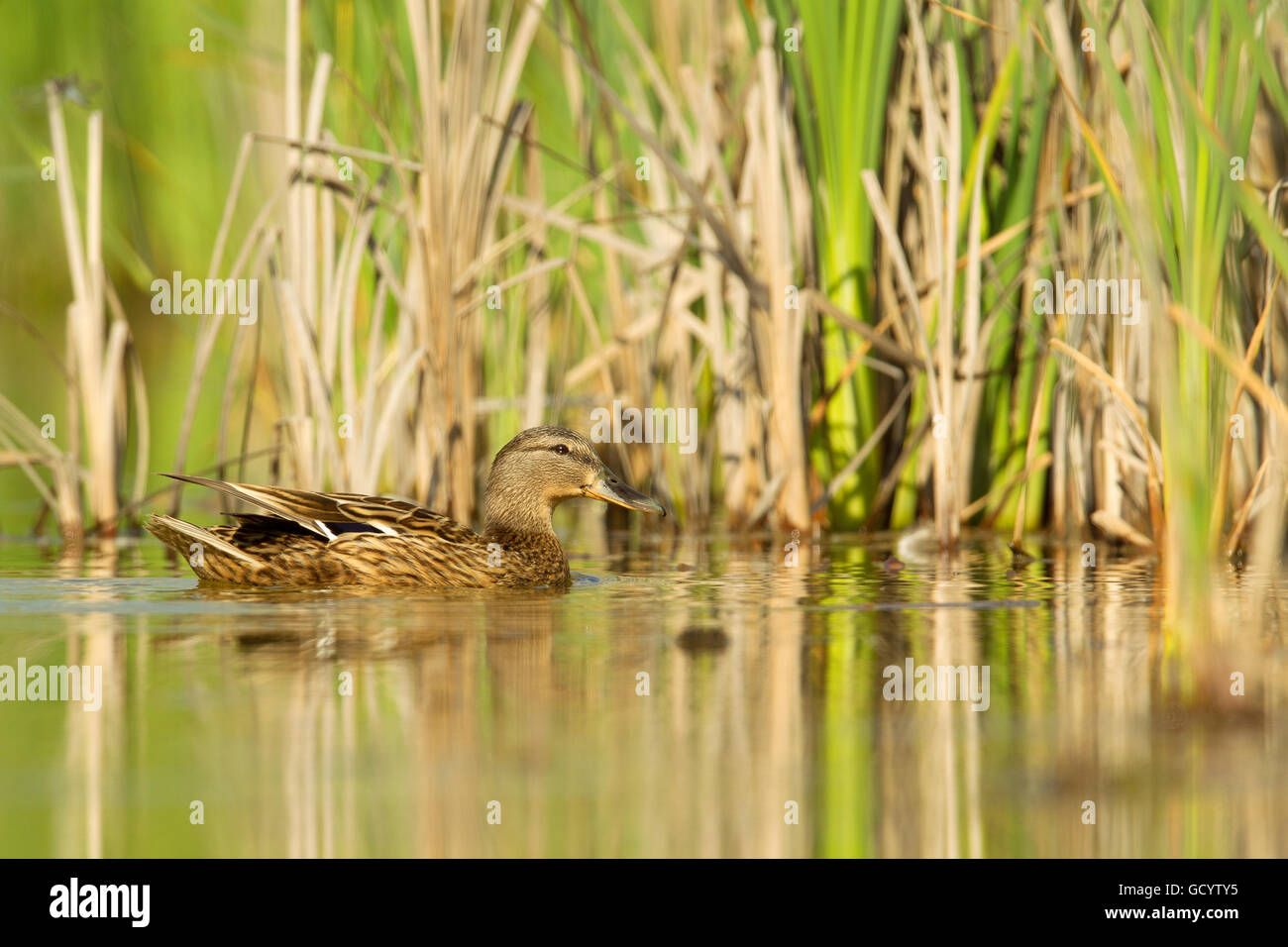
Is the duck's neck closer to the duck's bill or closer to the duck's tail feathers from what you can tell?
the duck's bill

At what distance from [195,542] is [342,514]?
1.89 feet

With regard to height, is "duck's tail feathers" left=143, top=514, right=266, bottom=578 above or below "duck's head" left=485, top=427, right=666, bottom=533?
below

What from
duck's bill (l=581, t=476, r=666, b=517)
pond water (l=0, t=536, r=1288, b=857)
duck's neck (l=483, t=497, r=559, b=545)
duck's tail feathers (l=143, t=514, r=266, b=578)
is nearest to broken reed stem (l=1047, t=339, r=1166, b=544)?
pond water (l=0, t=536, r=1288, b=857)

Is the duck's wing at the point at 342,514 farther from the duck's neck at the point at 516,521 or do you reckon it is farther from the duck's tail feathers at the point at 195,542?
the duck's neck at the point at 516,521

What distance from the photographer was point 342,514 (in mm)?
6805

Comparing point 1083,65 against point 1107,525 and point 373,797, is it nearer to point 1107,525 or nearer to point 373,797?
point 1107,525

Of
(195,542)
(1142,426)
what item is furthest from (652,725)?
(195,542)

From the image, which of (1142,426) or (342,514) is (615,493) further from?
(1142,426)

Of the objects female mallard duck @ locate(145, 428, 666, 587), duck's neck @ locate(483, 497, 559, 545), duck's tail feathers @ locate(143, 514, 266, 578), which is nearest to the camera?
duck's tail feathers @ locate(143, 514, 266, 578)

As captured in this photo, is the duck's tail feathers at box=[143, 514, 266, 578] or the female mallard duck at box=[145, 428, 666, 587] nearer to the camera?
the duck's tail feathers at box=[143, 514, 266, 578]

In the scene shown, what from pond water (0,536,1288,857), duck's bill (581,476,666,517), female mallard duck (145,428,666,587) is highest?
duck's bill (581,476,666,517)

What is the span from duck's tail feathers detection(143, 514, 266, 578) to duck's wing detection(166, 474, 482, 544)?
0.59ft

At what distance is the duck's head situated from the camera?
7375mm

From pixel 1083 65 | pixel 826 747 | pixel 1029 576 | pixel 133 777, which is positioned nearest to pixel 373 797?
pixel 133 777
